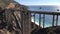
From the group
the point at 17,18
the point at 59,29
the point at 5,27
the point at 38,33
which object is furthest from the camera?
the point at 17,18

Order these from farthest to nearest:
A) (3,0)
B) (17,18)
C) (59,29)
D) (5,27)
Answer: (3,0)
(17,18)
(5,27)
(59,29)

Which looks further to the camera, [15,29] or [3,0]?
[3,0]

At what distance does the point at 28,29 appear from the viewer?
11.9m

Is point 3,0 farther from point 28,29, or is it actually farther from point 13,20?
point 28,29

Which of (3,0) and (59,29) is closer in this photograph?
(59,29)

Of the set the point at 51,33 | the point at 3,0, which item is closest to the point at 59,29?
the point at 51,33

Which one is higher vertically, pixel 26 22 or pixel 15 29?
pixel 26 22

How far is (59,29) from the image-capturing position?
10.7m

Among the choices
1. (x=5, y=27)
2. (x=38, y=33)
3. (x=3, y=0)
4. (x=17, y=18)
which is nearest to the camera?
(x=38, y=33)

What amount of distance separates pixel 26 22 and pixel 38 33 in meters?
0.88

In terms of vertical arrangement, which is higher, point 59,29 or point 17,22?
point 59,29

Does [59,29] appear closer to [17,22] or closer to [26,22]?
[26,22]

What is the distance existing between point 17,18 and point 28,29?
4.39m

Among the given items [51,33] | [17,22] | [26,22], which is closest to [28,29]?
[26,22]
